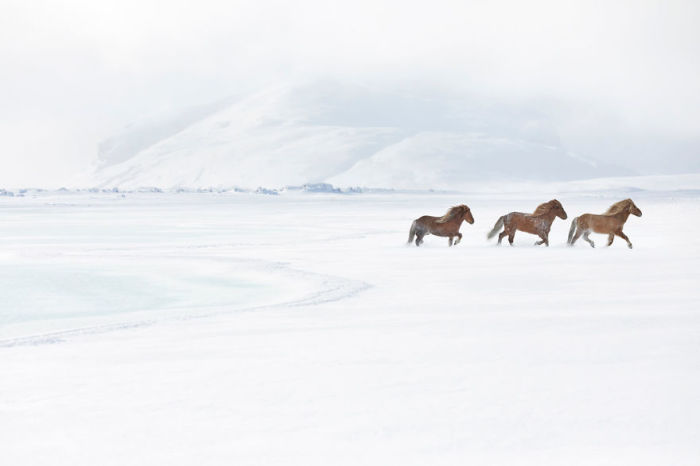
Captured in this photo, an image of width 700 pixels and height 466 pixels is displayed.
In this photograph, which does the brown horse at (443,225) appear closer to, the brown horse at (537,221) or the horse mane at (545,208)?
the brown horse at (537,221)

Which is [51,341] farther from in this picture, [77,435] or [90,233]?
[90,233]

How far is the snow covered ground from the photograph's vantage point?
362cm

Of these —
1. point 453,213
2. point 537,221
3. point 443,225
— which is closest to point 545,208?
point 537,221

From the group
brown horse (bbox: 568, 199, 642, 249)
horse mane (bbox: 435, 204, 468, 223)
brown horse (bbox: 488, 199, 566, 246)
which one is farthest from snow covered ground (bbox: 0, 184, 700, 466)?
horse mane (bbox: 435, 204, 468, 223)

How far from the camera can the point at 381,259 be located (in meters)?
12.7

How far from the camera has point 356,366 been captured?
5.11 metres

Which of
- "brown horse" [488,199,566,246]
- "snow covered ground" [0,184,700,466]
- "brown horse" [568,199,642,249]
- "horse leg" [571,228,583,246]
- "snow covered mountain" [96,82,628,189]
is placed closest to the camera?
"snow covered ground" [0,184,700,466]

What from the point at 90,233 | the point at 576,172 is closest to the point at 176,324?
the point at 90,233

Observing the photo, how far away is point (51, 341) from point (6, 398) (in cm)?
181

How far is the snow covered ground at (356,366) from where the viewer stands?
362 cm

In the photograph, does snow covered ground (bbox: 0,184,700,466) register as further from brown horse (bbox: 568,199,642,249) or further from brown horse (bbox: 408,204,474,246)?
brown horse (bbox: 408,204,474,246)

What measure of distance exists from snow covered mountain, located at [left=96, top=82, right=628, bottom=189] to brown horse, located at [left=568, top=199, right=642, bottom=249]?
115 metres

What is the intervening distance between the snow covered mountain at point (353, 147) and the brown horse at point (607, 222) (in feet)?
376

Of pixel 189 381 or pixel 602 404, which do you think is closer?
pixel 602 404
